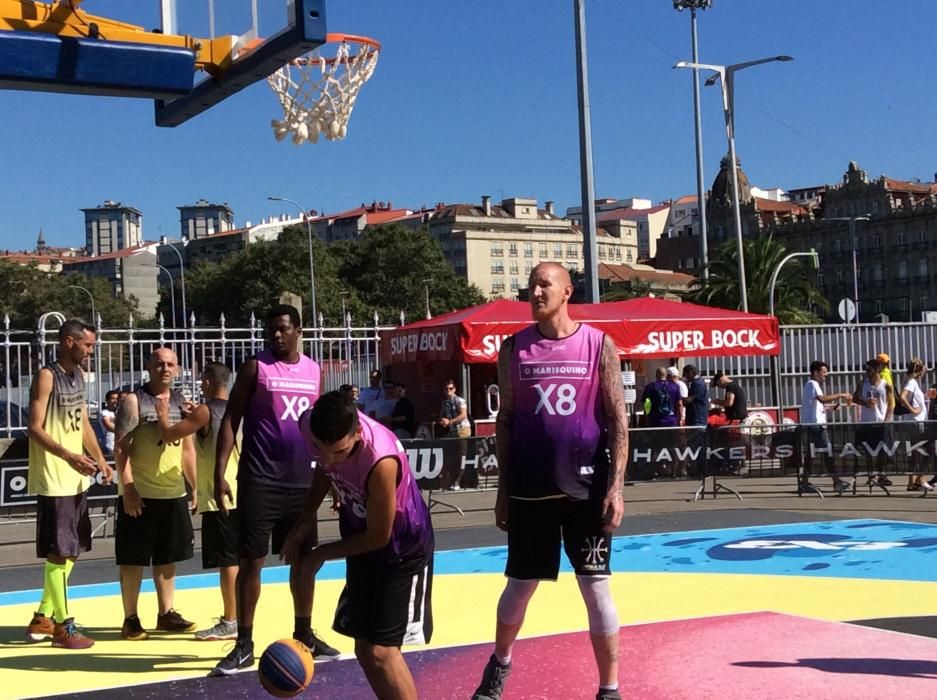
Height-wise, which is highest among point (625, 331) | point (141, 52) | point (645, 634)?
point (141, 52)

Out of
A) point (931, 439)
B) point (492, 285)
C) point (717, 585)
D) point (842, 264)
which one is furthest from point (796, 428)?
point (492, 285)

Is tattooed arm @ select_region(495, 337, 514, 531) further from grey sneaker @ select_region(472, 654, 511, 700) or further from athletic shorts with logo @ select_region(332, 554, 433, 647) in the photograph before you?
athletic shorts with logo @ select_region(332, 554, 433, 647)

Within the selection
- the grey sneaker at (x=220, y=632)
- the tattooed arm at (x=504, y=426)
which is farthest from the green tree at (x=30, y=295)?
the tattooed arm at (x=504, y=426)

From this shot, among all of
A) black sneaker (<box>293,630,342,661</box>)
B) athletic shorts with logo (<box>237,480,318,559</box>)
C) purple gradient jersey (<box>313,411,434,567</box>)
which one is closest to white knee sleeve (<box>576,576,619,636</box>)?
purple gradient jersey (<box>313,411,434,567</box>)

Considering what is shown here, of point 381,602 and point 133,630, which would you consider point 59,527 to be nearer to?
point 133,630

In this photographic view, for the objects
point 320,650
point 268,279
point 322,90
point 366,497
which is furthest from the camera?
point 268,279

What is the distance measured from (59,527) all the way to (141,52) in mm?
3048

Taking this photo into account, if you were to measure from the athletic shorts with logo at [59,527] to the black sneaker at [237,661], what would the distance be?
158 cm

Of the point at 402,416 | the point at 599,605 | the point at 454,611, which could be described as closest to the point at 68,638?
the point at 454,611

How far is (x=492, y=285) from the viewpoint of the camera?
162 metres

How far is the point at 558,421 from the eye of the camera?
588cm

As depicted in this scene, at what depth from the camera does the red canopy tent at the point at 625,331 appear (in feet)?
61.4

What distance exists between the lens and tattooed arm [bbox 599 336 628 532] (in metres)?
5.81

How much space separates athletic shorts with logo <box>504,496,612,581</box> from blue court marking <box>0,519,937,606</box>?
4591 mm
